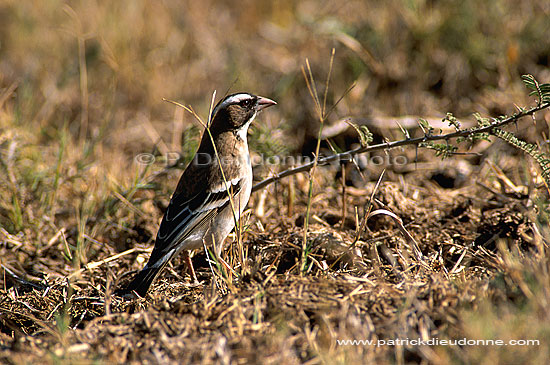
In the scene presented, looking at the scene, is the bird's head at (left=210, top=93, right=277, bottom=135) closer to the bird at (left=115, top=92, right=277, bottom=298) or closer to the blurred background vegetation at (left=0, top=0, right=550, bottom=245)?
the bird at (left=115, top=92, right=277, bottom=298)

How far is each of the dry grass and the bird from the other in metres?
0.20

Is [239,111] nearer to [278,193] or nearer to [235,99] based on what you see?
[235,99]

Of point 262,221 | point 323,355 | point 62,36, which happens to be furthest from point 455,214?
point 62,36

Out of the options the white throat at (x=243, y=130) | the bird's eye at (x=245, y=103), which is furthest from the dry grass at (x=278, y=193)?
the bird's eye at (x=245, y=103)

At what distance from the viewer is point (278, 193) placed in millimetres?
5180

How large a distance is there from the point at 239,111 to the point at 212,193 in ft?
2.71

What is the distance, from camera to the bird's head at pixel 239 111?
4883 mm

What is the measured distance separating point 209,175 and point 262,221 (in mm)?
629

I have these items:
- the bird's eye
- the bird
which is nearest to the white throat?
the bird

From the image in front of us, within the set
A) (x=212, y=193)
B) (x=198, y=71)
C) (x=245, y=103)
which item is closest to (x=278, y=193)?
(x=212, y=193)

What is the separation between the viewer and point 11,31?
8.31 metres

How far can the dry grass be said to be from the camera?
2.81m

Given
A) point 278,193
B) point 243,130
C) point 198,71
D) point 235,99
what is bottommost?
point 278,193

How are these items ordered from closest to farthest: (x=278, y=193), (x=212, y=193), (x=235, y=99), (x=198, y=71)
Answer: (x=212, y=193), (x=235, y=99), (x=278, y=193), (x=198, y=71)
